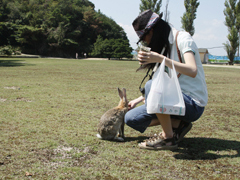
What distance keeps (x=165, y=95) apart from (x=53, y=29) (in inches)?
1956

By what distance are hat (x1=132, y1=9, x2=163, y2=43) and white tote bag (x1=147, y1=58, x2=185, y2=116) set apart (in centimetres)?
45

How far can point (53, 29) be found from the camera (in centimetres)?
4869

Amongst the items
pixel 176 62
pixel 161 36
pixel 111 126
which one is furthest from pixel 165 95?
pixel 111 126

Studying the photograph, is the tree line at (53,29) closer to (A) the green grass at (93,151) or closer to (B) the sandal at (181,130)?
(A) the green grass at (93,151)

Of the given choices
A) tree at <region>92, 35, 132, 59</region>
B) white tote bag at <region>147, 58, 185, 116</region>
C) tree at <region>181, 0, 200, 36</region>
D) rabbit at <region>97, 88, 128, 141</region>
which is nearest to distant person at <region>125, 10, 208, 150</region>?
white tote bag at <region>147, 58, 185, 116</region>

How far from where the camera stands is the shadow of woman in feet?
8.99

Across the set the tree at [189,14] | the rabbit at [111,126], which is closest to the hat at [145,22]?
the rabbit at [111,126]

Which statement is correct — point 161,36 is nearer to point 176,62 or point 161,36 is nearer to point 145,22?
point 145,22

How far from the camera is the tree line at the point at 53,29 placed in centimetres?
4500

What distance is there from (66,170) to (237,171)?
64.9 inches

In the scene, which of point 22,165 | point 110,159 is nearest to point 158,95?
point 110,159

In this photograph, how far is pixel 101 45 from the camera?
46625mm

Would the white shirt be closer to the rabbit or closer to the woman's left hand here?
the woman's left hand

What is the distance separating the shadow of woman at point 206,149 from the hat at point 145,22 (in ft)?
4.71
